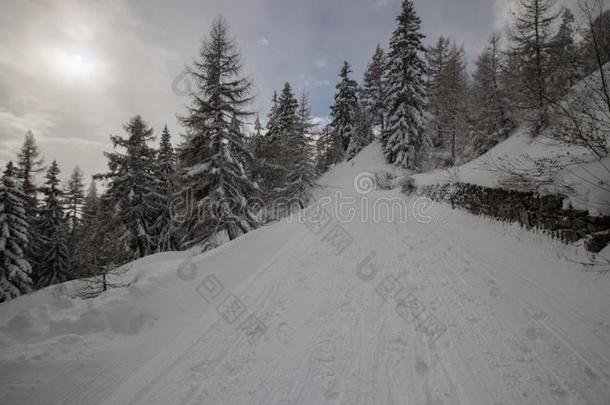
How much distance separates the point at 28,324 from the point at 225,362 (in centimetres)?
299

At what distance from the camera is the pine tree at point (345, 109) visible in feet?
121

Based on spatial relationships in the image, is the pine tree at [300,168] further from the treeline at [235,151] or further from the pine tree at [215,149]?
the pine tree at [215,149]

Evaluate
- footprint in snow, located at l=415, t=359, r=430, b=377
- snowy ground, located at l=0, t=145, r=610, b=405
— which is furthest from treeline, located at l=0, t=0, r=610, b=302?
footprint in snow, located at l=415, t=359, r=430, b=377

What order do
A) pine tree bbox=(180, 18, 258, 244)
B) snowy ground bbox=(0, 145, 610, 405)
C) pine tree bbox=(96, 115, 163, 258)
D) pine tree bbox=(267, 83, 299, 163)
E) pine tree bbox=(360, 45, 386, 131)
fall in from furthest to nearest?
pine tree bbox=(360, 45, 386, 131), pine tree bbox=(267, 83, 299, 163), pine tree bbox=(96, 115, 163, 258), pine tree bbox=(180, 18, 258, 244), snowy ground bbox=(0, 145, 610, 405)

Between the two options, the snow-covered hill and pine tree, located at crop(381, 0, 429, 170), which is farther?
pine tree, located at crop(381, 0, 429, 170)

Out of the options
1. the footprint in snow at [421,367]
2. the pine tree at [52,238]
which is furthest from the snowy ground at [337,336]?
the pine tree at [52,238]

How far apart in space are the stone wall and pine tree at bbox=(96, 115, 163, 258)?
60.2 ft

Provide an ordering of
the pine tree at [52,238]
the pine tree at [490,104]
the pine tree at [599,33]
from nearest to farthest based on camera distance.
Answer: the pine tree at [599,33] < the pine tree at [490,104] < the pine tree at [52,238]

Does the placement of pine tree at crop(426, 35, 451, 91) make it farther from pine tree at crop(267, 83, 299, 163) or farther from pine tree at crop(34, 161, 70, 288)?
pine tree at crop(34, 161, 70, 288)

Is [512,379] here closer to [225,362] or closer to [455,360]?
[455,360]

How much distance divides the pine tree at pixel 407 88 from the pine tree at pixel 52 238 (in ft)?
99.9

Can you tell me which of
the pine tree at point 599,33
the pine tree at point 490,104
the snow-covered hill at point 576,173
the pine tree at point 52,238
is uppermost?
the pine tree at point 490,104

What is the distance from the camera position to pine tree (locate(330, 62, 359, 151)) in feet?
121

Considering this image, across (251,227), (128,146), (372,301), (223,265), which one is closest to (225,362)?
(372,301)
